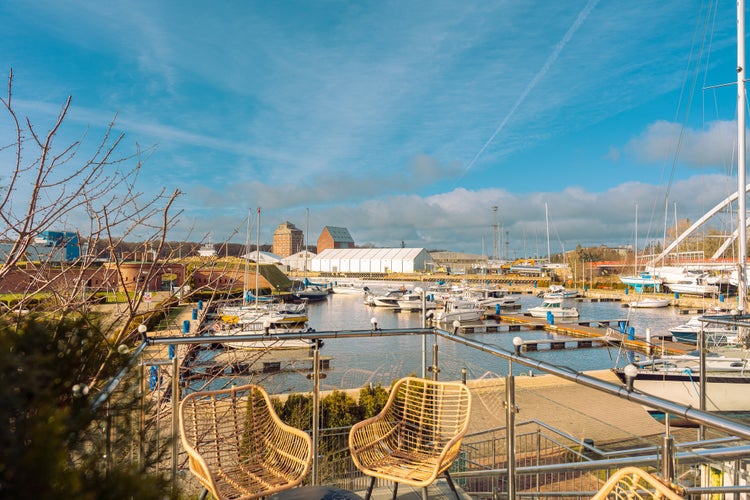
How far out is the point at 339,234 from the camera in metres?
114

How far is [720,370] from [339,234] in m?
107

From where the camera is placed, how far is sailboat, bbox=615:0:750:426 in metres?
5.53

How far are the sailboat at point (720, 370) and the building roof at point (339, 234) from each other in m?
101

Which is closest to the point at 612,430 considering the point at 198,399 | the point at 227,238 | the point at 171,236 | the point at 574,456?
the point at 574,456

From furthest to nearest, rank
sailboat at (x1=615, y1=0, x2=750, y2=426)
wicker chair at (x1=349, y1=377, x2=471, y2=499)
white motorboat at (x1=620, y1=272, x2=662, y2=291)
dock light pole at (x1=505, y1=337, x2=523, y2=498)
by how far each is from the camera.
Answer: white motorboat at (x1=620, y1=272, x2=662, y2=291)
sailboat at (x1=615, y1=0, x2=750, y2=426)
wicker chair at (x1=349, y1=377, x2=471, y2=499)
dock light pole at (x1=505, y1=337, x2=523, y2=498)

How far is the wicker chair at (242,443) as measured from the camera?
2.27 metres

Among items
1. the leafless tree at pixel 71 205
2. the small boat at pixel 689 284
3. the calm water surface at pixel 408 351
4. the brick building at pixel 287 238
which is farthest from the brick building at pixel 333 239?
the leafless tree at pixel 71 205

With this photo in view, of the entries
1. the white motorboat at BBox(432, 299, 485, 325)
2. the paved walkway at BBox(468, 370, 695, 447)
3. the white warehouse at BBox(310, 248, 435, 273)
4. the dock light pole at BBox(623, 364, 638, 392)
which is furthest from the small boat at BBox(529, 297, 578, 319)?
the white warehouse at BBox(310, 248, 435, 273)

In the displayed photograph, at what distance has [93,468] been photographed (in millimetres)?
856

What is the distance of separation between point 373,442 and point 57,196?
2679mm

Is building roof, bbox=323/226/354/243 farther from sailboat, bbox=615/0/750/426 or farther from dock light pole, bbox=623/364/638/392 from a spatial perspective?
dock light pole, bbox=623/364/638/392

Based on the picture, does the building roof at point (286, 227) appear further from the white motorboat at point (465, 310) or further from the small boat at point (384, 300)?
the white motorboat at point (465, 310)

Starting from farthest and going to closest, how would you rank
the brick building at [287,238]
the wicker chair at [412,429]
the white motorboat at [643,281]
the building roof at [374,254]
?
the brick building at [287,238]
the building roof at [374,254]
the white motorboat at [643,281]
the wicker chair at [412,429]

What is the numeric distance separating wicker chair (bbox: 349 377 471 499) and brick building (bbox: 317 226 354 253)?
10811cm
